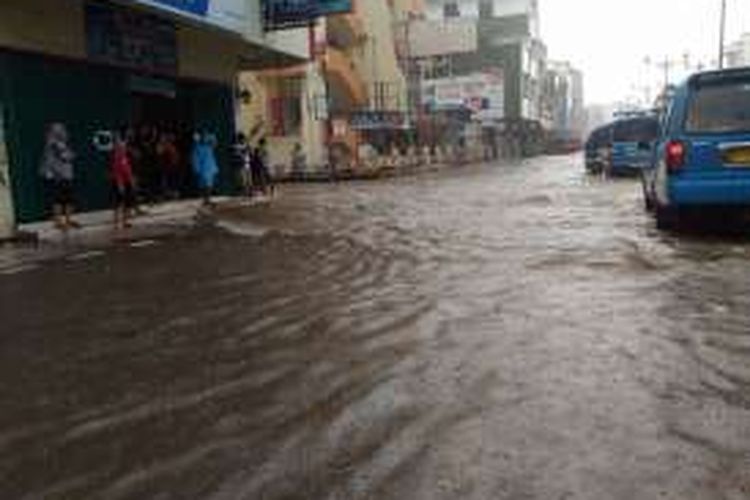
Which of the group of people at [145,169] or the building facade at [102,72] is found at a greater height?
the building facade at [102,72]

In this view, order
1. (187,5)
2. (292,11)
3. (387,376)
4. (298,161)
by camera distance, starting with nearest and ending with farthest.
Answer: (387,376) < (187,5) < (292,11) < (298,161)

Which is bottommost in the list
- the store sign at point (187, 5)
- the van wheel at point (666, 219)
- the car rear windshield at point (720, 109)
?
the van wheel at point (666, 219)

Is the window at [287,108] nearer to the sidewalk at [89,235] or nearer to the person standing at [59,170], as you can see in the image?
the sidewalk at [89,235]

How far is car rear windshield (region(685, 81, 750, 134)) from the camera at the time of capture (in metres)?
13.0

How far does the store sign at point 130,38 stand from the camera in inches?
826

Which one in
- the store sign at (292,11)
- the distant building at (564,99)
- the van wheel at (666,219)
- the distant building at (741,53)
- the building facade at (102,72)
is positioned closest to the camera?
the van wheel at (666,219)

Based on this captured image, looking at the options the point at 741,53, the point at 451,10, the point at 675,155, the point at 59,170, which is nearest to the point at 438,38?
the point at 451,10

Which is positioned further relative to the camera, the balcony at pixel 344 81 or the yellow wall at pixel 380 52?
the yellow wall at pixel 380 52

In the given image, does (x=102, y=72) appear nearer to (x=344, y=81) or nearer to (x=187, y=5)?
(x=187, y=5)

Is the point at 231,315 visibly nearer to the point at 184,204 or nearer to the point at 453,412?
the point at 453,412

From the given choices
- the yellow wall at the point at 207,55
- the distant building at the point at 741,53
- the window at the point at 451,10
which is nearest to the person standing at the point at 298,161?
the yellow wall at the point at 207,55

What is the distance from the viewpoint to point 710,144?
1301 centimetres

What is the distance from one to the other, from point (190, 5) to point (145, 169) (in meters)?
4.48

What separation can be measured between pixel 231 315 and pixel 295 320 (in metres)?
0.68
